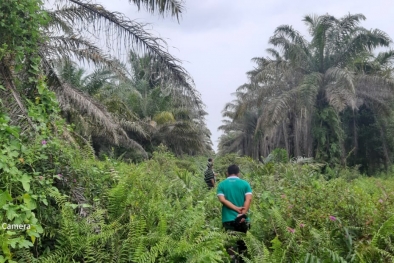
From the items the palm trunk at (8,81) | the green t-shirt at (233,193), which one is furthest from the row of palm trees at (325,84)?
the palm trunk at (8,81)

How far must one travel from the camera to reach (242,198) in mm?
5230

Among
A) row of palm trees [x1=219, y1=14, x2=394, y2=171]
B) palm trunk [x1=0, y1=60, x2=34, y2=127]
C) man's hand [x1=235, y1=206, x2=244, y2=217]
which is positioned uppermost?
row of palm trees [x1=219, y1=14, x2=394, y2=171]

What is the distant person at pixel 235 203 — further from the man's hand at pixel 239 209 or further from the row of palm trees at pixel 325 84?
the row of palm trees at pixel 325 84

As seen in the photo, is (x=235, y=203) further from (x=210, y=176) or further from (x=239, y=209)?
(x=210, y=176)

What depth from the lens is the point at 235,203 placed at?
5.21m

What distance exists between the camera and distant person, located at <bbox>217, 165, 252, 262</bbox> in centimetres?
512

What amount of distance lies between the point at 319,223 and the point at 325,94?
16.7 meters

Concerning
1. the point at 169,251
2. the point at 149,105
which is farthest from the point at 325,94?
the point at 169,251

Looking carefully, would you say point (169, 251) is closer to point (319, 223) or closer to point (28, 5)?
point (319, 223)

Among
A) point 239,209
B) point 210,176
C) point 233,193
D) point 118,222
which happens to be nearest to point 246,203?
point 239,209

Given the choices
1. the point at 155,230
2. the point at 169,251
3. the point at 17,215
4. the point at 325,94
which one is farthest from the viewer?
the point at 325,94

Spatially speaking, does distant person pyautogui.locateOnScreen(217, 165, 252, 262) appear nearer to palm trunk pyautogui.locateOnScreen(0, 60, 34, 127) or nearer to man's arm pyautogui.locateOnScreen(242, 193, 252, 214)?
man's arm pyautogui.locateOnScreen(242, 193, 252, 214)

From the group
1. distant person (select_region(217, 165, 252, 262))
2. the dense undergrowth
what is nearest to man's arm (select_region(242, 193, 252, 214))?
distant person (select_region(217, 165, 252, 262))

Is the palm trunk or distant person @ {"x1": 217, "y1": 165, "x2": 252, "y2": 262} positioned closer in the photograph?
the palm trunk
